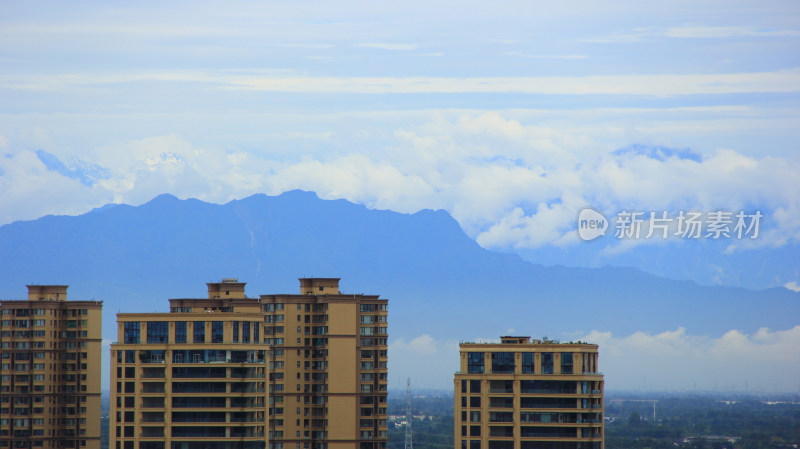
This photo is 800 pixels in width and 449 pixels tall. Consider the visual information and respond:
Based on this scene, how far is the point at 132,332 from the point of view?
87.6 m

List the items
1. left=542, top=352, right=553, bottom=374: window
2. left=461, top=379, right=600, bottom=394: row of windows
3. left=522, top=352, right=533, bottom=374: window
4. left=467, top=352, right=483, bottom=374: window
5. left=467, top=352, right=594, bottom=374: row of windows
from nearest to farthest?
1. left=461, top=379, right=600, bottom=394: row of windows
2. left=467, top=352, right=594, bottom=374: row of windows
3. left=542, top=352, right=553, bottom=374: window
4. left=522, top=352, right=533, bottom=374: window
5. left=467, top=352, right=483, bottom=374: window

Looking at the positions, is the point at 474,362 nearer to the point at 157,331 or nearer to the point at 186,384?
the point at 186,384

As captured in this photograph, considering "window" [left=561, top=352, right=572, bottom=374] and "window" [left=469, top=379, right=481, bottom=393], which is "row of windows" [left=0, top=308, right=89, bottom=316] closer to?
"window" [left=469, top=379, right=481, bottom=393]

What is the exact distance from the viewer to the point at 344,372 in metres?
109

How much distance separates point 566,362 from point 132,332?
29917 millimetres

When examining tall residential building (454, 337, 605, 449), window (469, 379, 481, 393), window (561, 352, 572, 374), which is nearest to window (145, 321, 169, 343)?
tall residential building (454, 337, 605, 449)

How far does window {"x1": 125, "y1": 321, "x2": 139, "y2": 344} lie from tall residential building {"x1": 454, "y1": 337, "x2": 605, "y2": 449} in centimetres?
2236

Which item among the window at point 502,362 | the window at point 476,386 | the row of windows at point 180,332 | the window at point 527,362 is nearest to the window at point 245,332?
the row of windows at point 180,332

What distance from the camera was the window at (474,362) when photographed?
90062 millimetres

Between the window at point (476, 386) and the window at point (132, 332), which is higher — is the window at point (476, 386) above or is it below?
below

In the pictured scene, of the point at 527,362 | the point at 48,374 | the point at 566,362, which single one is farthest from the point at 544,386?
the point at 48,374

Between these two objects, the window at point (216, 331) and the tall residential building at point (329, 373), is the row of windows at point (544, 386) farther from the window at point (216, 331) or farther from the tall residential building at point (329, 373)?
the tall residential building at point (329, 373)

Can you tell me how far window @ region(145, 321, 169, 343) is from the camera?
87125mm

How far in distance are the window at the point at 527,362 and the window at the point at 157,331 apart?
24631 mm
